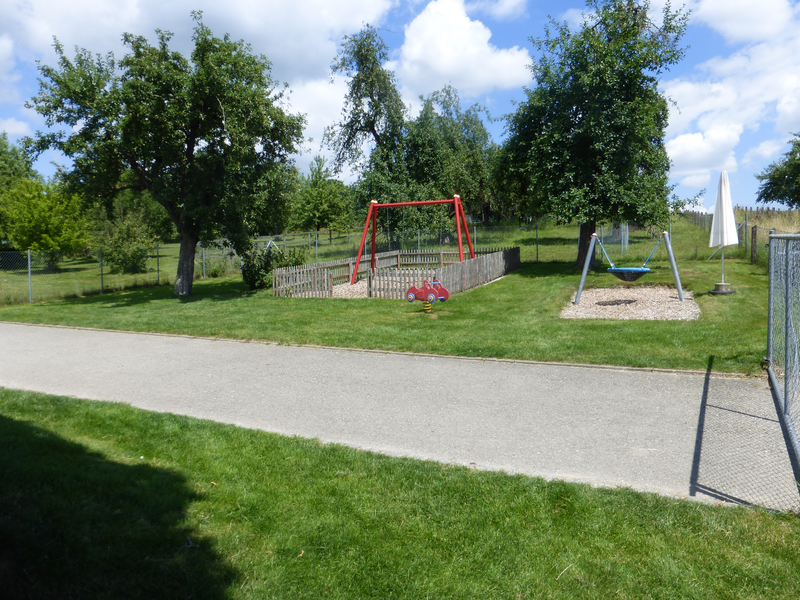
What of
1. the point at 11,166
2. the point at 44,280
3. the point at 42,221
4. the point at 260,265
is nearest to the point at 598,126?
the point at 260,265

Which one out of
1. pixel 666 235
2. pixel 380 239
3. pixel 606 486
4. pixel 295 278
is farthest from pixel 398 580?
pixel 380 239

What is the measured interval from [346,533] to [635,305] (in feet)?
40.1

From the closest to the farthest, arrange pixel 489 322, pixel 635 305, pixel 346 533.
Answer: pixel 346 533, pixel 489 322, pixel 635 305

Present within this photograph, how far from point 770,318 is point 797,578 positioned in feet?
16.6

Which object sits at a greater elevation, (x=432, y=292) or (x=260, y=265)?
(x=260, y=265)

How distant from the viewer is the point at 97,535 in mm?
3523

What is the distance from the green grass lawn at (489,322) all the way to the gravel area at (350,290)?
1.65 m

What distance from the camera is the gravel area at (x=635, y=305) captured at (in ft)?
41.8

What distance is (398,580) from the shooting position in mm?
3375

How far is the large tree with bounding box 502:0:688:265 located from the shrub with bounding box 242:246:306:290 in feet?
33.3

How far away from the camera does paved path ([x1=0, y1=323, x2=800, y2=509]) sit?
497cm

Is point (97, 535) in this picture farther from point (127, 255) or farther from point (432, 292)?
point (127, 255)

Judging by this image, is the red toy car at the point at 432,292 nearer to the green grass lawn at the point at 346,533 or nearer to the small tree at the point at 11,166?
the green grass lawn at the point at 346,533

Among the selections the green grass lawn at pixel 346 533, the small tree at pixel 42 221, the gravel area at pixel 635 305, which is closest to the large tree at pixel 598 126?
the gravel area at pixel 635 305
